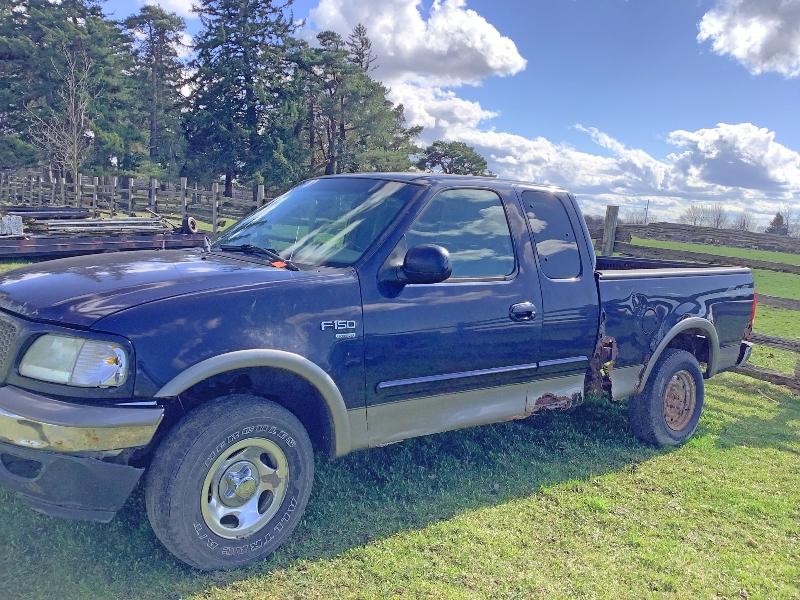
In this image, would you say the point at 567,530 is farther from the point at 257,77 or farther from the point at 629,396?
the point at 257,77

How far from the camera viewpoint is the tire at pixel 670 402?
16.4 feet

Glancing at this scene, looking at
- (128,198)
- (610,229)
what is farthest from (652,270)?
(128,198)

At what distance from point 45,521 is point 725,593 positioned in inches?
138

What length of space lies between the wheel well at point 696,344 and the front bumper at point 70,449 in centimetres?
421

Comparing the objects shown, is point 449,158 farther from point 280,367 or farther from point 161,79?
point 280,367

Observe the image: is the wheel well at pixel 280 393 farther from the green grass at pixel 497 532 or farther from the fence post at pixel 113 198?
the fence post at pixel 113 198

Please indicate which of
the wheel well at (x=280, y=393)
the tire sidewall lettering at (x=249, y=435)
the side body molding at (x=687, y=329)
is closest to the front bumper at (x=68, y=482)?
the tire sidewall lettering at (x=249, y=435)

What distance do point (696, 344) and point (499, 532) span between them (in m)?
2.83

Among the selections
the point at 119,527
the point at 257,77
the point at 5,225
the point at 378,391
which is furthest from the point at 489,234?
the point at 257,77

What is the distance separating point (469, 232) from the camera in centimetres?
397

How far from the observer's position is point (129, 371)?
271 cm

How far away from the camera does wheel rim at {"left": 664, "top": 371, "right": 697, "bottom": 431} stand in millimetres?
5219

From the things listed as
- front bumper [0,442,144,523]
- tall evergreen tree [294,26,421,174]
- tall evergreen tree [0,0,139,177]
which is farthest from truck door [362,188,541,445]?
tall evergreen tree [294,26,421,174]

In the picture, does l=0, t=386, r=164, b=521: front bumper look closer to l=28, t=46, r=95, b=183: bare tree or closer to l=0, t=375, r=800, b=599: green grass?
l=0, t=375, r=800, b=599: green grass
